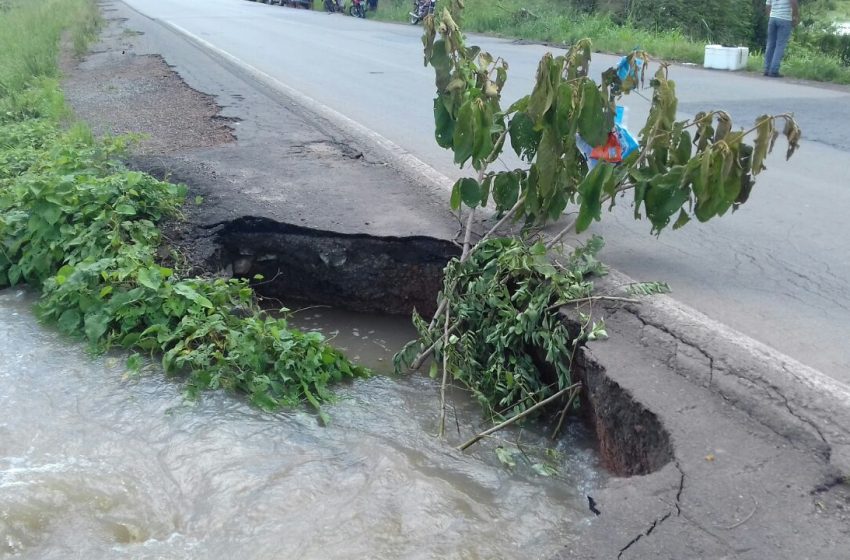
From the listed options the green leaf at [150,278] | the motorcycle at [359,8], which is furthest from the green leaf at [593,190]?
the motorcycle at [359,8]

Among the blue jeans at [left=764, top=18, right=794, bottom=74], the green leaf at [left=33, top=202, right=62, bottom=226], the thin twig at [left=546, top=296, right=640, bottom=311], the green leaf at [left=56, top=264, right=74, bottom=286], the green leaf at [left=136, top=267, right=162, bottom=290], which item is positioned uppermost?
the blue jeans at [left=764, top=18, right=794, bottom=74]

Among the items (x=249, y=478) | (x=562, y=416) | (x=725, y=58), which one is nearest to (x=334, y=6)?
(x=725, y=58)

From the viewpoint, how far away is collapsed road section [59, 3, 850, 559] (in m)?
2.60

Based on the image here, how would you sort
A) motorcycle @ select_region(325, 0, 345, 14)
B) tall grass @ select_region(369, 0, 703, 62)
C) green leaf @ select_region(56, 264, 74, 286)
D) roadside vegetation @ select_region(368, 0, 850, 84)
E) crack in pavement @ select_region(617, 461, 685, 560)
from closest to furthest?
1. crack in pavement @ select_region(617, 461, 685, 560)
2. green leaf @ select_region(56, 264, 74, 286)
3. roadside vegetation @ select_region(368, 0, 850, 84)
4. tall grass @ select_region(369, 0, 703, 62)
5. motorcycle @ select_region(325, 0, 345, 14)

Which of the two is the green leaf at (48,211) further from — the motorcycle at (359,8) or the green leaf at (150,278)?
the motorcycle at (359,8)

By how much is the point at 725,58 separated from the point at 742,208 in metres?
9.54

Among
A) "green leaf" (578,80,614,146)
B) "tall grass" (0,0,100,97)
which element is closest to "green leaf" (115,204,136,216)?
"green leaf" (578,80,614,146)

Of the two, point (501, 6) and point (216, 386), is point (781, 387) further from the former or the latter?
point (501, 6)

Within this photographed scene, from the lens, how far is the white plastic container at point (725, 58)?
1428 centimetres

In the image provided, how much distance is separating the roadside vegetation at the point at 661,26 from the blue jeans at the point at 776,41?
0.35m

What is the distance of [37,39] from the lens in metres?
14.6

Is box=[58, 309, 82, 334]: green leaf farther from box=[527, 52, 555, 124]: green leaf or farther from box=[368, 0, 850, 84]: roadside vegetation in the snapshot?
box=[368, 0, 850, 84]: roadside vegetation

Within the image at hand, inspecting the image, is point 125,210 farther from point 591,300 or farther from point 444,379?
point 591,300

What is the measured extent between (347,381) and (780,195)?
3611 millimetres
